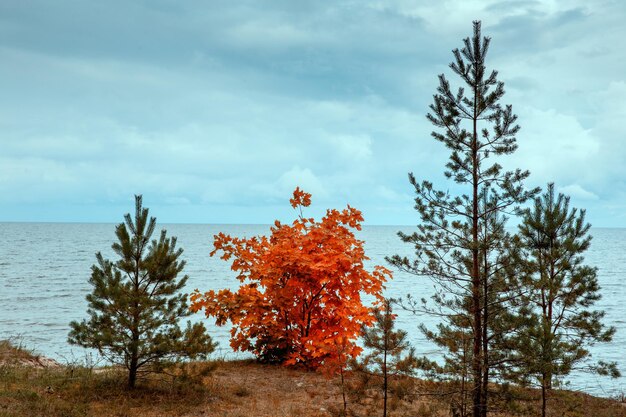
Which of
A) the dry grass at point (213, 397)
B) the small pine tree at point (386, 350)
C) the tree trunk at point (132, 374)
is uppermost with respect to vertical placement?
the small pine tree at point (386, 350)

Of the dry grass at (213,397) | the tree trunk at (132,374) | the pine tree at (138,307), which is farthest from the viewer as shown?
the tree trunk at (132,374)

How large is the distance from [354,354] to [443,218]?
460 cm

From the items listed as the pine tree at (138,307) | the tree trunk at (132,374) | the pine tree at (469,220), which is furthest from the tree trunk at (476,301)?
the tree trunk at (132,374)

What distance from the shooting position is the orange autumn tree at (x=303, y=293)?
1182cm

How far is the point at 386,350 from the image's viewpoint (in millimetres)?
8258

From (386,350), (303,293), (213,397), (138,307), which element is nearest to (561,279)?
(386,350)

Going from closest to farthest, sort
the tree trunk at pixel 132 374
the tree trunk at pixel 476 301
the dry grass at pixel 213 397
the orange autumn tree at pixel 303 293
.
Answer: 1. the tree trunk at pixel 476 301
2. the dry grass at pixel 213 397
3. the tree trunk at pixel 132 374
4. the orange autumn tree at pixel 303 293

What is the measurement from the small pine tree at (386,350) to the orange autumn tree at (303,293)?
3.00 m

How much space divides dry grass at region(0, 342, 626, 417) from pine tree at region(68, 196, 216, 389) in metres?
0.71

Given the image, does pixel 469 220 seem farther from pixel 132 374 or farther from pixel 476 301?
pixel 132 374

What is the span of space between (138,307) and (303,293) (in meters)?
4.41

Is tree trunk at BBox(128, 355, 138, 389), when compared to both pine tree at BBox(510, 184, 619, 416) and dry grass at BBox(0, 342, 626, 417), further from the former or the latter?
pine tree at BBox(510, 184, 619, 416)

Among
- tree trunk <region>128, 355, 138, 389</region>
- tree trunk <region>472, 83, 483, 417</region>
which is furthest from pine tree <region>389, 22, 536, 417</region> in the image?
tree trunk <region>128, 355, 138, 389</region>

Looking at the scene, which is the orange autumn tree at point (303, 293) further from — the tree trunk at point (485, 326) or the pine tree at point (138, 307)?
the tree trunk at point (485, 326)
